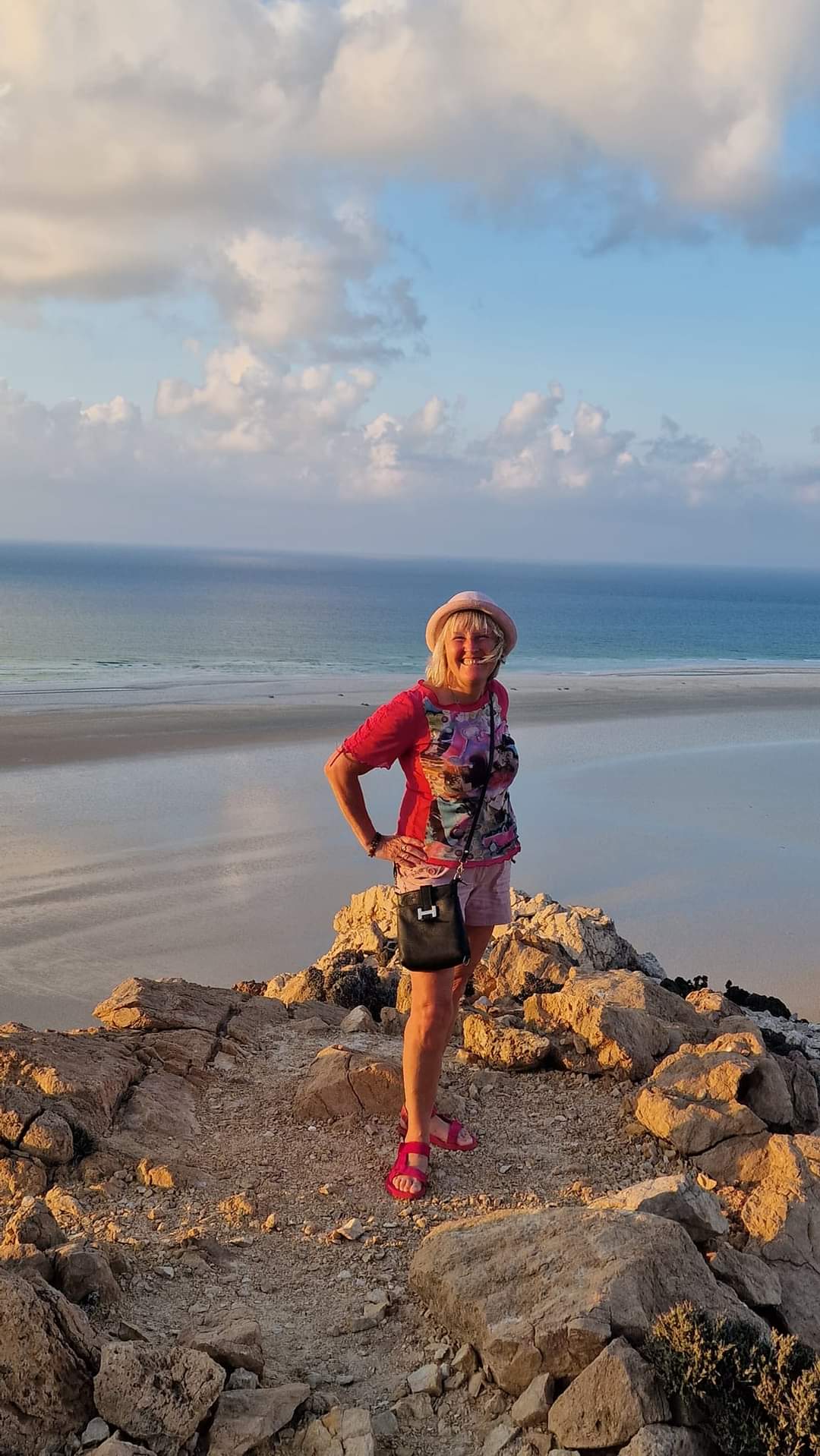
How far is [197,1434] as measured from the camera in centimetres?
299

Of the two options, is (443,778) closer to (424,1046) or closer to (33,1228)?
(424,1046)

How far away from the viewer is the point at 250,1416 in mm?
3037

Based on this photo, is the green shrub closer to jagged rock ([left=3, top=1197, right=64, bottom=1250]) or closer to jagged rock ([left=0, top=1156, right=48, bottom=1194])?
jagged rock ([left=3, top=1197, right=64, bottom=1250])

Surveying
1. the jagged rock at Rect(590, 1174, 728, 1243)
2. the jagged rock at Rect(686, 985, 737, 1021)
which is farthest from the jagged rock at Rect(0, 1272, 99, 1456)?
the jagged rock at Rect(686, 985, 737, 1021)

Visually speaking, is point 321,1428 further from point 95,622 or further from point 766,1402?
point 95,622

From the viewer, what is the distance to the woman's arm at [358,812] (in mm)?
4227

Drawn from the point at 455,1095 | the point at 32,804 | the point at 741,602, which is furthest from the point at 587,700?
the point at 741,602

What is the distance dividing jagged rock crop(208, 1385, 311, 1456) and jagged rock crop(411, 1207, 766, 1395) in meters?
0.56

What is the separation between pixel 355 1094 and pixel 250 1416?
2.15m

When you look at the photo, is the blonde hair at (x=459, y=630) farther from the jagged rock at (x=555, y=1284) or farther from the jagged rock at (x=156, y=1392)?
the jagged rock at (x=156, y=1392)

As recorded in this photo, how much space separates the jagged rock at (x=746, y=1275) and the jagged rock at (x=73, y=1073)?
2.54 m

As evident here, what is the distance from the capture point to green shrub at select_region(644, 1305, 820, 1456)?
2926mm

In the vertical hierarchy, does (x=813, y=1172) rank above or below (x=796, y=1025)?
above

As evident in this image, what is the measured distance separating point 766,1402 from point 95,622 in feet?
216
